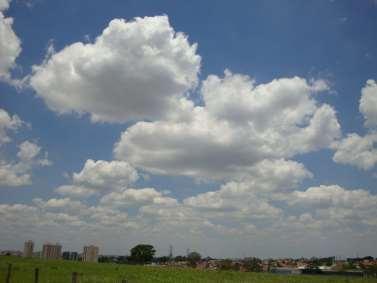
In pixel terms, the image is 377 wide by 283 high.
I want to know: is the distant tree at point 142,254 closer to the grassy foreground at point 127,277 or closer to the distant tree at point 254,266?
the distant tree at point 254,266

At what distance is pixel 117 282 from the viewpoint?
37156 millimetres

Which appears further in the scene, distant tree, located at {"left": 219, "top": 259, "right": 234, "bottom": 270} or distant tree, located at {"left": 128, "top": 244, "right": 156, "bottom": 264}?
distant tree, located at {"left": 128, "top": 244, "right": 156, "bottom": 264}

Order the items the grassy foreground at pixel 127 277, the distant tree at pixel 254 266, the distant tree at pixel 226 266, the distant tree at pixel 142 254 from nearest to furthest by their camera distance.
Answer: the grassy foreground at pixel 127 277
the distant tree at pixel 226 266
the distant tree at pixel 254 266
the distant tree at pixel 142 254

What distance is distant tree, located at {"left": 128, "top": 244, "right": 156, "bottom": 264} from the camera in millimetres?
165875

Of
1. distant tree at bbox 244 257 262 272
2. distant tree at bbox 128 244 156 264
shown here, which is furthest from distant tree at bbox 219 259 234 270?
distant tree at bbox 128 244 156 264

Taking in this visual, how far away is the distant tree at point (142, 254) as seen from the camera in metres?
166

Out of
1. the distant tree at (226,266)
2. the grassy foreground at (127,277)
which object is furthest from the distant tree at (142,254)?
the grassy foreground at (127,277)

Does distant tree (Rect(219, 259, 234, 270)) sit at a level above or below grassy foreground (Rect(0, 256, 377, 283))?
above

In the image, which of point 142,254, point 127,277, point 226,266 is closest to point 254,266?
point 226,266

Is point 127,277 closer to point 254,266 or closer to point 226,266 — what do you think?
point 226,266

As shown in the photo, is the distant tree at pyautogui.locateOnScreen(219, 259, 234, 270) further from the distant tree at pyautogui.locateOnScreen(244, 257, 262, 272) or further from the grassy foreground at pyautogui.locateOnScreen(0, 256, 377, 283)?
the grassy foreground at pyautogui.locateOnScreen(0, 256, 377, 283)

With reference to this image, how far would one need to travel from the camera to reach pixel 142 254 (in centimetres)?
16575

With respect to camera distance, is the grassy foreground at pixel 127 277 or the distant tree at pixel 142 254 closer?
the grassy foreground at pixel 127 277

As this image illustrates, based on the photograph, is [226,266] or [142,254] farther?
[142,254]
